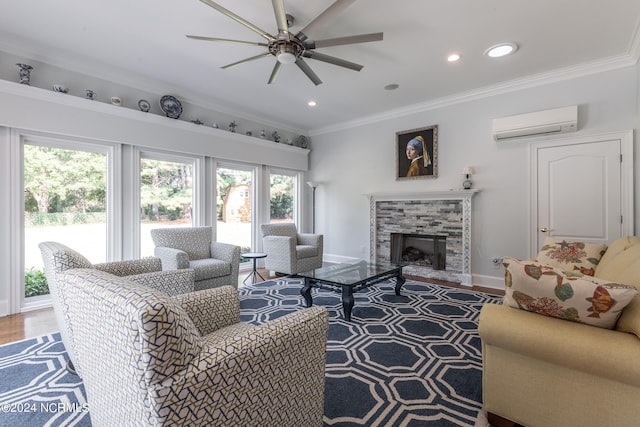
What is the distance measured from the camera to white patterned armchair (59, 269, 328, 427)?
0.82 meters

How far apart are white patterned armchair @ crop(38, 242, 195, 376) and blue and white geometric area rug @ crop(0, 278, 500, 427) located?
0.23m

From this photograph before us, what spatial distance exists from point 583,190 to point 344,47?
3288 mm

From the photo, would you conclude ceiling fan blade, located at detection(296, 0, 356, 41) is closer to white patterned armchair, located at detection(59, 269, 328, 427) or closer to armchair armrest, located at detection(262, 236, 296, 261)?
white patterned armchair, located at detection(59, 269, 328, 427)

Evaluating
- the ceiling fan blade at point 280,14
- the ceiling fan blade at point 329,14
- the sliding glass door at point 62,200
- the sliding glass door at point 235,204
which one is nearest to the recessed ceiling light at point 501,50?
the ceiling fan blade at point 329,14

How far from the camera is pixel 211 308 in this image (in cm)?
168

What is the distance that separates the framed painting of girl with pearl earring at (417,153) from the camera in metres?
4.66

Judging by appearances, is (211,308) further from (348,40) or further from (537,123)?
(537,123)

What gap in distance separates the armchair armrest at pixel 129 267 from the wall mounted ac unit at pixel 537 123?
14.4ft

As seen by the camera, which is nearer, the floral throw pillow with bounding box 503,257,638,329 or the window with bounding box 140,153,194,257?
the floral throw pillow with bounding box 503,257,638,329

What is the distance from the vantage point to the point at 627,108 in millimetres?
3273

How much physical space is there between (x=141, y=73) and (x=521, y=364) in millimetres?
4631

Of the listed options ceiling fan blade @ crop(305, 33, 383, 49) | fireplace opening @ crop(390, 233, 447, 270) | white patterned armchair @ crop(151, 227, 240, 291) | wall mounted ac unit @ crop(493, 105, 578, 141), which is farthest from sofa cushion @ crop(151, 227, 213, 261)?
wall mounted ac unit @ crop(493, 105, 578, 141)

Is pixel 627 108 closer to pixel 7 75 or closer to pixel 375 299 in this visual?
pixel 375 299

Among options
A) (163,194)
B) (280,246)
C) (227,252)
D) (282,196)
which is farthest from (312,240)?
(163,194)
